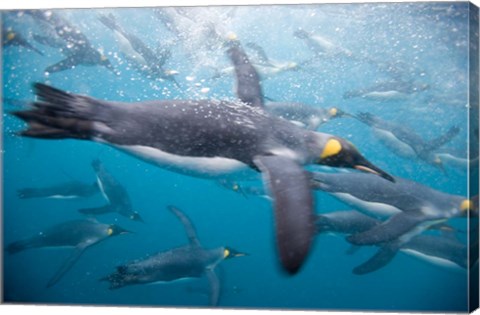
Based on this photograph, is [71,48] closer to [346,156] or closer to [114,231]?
[114,231]

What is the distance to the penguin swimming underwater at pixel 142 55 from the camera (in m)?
Result: 5.62

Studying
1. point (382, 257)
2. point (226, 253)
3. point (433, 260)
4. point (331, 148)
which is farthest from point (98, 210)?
point (433, 260)

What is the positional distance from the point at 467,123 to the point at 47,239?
4632 mm

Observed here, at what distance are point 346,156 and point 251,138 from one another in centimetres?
69

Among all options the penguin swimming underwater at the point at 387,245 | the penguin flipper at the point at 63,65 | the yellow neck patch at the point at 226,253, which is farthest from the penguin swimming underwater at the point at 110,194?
the penguin swimming underwater at the point at 387,245

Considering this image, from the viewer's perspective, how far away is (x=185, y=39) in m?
5.39

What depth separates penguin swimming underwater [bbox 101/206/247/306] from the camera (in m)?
4.16

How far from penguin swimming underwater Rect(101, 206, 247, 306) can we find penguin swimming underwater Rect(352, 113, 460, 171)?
8.86ft

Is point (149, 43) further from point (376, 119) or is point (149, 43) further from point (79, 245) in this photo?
point (376, 119)

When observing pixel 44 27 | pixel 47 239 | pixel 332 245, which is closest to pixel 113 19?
pixel 44 27

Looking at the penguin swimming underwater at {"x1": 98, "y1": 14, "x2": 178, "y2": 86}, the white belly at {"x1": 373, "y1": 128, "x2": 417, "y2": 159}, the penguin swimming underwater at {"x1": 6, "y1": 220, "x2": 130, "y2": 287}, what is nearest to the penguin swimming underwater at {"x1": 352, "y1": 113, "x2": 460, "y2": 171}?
the white belly at {"x1": 373, "y1": 128, "x2": 417, "y2": 159}

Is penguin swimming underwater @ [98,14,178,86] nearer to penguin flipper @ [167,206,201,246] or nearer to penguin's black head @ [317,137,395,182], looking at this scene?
penguin flipper @ [167,206,201,246]

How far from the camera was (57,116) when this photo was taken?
7.77ft

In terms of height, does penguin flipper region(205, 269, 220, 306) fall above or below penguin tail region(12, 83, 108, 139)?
below
